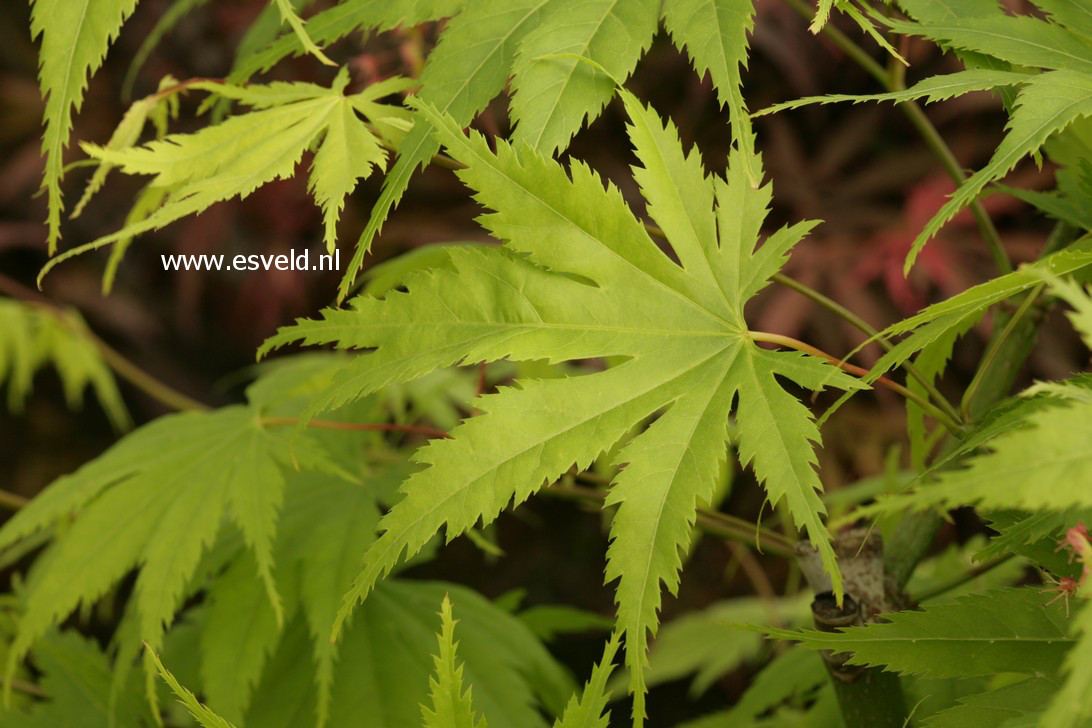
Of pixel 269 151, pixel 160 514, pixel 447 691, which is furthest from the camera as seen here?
pixel 160 514

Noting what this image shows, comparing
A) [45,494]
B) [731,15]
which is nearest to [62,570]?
[45,494]

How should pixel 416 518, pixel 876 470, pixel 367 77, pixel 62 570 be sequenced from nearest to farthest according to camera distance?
1. pixel 416 518
2. pixel 62 570
3. pixel 367 77
4. pixel 876 470

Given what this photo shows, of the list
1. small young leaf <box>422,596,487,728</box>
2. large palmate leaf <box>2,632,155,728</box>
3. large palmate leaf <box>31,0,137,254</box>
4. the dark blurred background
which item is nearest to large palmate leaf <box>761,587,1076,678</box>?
small young leaf <box>422,596,487,728</box>

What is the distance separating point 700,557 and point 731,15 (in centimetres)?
153

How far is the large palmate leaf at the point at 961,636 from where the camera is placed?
42 cm

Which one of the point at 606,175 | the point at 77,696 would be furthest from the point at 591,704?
the point at 606,175

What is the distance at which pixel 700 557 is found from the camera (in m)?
1.87

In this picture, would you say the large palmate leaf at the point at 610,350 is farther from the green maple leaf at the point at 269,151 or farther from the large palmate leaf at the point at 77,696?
the large palmate leaf at the point at 77,696

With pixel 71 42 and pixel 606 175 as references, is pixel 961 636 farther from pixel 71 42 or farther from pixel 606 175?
pixel 606 175

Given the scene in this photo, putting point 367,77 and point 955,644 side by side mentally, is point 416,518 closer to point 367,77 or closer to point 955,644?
point 955,644

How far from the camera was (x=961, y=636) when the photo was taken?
1.40 feet

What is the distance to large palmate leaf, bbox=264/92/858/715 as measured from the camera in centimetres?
42

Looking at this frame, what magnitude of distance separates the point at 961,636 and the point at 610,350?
0.67 ft

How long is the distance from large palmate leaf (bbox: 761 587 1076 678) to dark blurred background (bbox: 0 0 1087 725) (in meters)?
0.92
